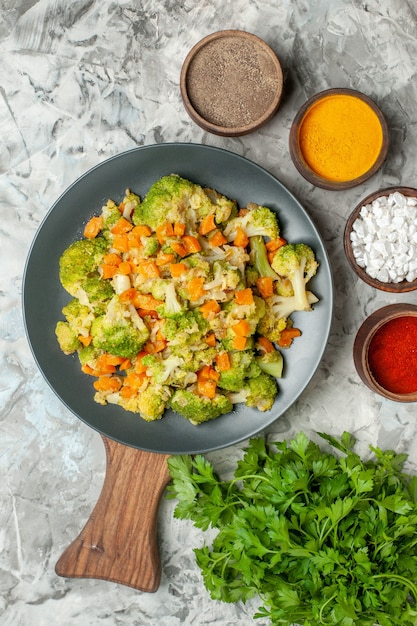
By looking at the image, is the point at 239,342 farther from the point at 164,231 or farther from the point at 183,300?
the point at 164,231

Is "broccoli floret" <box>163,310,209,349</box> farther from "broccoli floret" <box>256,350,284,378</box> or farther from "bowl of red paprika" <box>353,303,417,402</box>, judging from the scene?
"bowl of red paprika" <box>353,303,417,402</box>

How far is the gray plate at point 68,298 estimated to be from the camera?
2666 mm

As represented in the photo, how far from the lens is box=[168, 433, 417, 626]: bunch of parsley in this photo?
8.42 feet

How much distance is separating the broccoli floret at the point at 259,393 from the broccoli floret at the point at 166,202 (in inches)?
29.5

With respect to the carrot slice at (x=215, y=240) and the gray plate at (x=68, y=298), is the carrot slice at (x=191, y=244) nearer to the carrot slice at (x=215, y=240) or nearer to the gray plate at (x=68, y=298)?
the carrot slice at (x=215, y=240)

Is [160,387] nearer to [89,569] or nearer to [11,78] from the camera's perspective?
[89,569]

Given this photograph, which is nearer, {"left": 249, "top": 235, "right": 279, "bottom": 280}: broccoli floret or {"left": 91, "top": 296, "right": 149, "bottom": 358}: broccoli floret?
{"left": 91, "top": 296, "right": 149, "bottom": 358}: broccoli floret

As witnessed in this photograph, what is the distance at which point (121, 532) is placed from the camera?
2.87m

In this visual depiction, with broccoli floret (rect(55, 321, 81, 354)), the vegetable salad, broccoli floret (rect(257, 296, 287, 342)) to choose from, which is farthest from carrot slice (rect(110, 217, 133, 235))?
broccoli floret (rect(257, 296, 287, 342))

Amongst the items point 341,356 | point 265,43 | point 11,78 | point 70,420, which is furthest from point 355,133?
point 70,420

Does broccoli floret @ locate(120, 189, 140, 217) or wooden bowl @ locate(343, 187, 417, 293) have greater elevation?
broccoli floret @ locate(120, 189, 140, 217)

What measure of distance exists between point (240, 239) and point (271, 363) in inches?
21.8

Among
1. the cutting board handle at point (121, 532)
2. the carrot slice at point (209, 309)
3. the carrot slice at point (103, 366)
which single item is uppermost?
the carrot slice at point (209, 309)

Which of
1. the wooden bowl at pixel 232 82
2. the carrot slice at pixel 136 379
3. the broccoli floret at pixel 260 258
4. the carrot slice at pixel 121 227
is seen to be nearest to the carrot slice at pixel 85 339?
the carrot slice at pixel 136 379
